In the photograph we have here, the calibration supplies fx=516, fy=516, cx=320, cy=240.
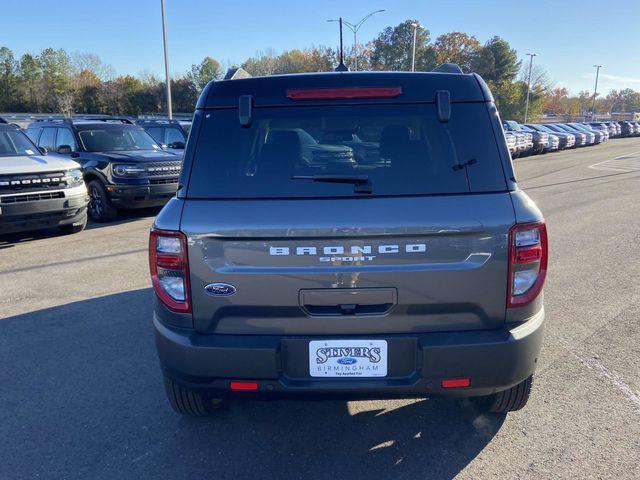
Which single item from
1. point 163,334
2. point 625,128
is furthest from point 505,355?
point 625,128

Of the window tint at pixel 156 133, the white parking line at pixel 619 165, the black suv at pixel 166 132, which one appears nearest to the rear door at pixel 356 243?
the black suv at pixel 166 132

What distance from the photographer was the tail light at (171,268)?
2.48 metres

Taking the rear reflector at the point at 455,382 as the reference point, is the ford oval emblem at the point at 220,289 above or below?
above

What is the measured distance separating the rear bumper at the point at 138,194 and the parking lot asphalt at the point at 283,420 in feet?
14.9

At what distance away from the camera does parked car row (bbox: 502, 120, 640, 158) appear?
81.8ft

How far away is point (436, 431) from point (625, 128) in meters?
64.0

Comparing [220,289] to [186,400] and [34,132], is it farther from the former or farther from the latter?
[34,132]

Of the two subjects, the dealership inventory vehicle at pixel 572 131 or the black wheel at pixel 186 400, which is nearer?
the black wheel at pixel 186 400

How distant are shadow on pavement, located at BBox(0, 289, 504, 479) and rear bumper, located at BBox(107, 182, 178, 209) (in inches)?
238

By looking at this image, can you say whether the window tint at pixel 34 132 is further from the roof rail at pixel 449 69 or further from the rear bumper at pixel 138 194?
the roof rail at pixel 449 69

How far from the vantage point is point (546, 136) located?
94.4 feet

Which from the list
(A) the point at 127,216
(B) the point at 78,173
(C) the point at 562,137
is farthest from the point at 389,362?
(C) the point at 562,137

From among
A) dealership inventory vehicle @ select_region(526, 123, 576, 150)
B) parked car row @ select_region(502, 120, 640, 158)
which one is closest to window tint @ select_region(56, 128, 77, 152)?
parked car row @ select_region(502, 120, 640, 158)

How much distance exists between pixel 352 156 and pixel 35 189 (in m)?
6.83
